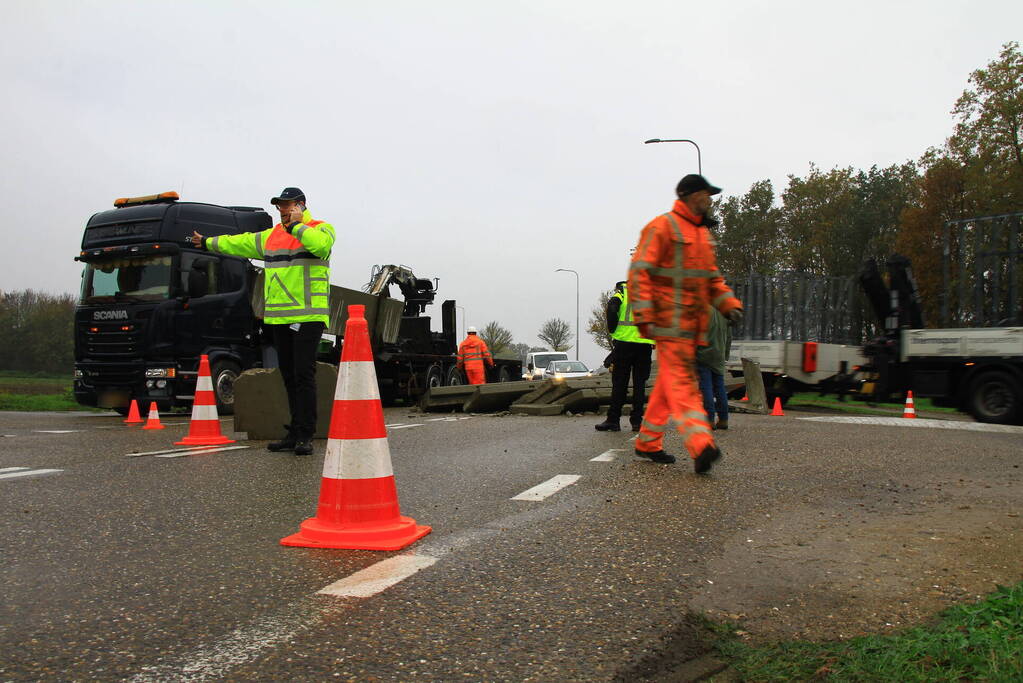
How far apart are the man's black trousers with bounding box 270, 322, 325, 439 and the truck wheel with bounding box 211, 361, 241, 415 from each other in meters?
7.15

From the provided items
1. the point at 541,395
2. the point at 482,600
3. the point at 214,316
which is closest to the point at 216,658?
the point at 482,600

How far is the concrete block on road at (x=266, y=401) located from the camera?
812 centimetres

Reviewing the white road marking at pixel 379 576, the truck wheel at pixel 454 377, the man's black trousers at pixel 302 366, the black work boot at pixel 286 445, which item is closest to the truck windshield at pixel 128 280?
the man's black trousers at pixel 302 366

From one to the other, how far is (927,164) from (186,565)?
38361 millimetres

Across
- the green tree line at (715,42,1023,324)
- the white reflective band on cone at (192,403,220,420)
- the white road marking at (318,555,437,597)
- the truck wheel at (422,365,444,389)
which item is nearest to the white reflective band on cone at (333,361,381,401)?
the white road marking at (318,555,437,597)

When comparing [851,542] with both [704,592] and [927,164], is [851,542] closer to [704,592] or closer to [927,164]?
[704,592]

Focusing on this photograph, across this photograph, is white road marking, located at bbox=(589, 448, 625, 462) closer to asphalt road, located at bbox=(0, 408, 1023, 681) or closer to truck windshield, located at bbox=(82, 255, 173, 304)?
asphalt road, located at bbox=(0, 408, 1023, 681)

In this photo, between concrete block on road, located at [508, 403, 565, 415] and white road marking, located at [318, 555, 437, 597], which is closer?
white road marking, located at [318, 555, 437, 597]

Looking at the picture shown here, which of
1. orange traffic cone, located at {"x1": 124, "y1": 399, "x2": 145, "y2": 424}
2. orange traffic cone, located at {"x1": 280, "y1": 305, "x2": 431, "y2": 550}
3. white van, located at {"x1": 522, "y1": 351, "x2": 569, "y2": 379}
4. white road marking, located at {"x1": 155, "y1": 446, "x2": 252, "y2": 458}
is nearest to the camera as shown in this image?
orange traffic cone, located at {"x1": 280, "y1": 305, "x2": 431, "y2": 550}

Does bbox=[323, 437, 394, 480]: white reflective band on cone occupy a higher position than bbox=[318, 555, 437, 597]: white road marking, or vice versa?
bbox=[323, 437, 394, 480]: white reflective band on cone

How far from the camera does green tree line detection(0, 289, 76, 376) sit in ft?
170

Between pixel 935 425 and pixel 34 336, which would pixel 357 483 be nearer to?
pixel 935 425

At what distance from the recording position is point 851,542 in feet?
11.9

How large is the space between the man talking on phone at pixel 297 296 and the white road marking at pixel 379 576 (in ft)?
12.1
